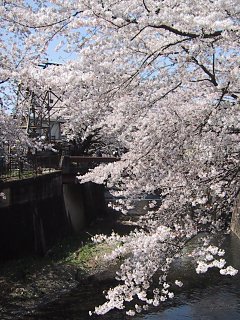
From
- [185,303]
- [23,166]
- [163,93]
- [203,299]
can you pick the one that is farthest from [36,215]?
[163,93]

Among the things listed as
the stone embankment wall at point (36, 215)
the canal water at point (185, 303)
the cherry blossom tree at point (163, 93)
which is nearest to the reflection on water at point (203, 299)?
the canal water at point (185, 303)

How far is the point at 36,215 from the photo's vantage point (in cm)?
1667

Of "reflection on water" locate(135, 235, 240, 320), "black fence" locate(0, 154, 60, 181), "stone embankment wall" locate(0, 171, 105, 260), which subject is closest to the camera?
"reflection on water" locate(135, 235, 240, 320)

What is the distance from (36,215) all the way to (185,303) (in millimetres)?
7364

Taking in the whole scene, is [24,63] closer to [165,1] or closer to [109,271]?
[165,1]

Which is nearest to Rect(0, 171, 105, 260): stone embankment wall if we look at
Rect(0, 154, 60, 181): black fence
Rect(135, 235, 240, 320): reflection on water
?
Rect(0, 154, 60, 181): black fence

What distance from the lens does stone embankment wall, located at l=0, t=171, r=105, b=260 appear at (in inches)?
571

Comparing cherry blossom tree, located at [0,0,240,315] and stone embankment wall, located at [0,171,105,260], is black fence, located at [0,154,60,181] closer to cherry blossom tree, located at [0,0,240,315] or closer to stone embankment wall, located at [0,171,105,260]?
stone embankment wall, located at [0,171,105,260]

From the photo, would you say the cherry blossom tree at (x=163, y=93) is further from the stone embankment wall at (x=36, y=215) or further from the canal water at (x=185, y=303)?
the stone embankment wall at (x=36, y=215)

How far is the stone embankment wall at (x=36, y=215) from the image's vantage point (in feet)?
47.6

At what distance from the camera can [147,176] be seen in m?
7.87

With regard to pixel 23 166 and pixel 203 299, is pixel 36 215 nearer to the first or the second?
pixel 23 166

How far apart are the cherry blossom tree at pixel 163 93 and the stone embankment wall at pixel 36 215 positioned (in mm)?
7808

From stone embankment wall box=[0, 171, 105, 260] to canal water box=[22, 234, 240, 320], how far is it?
10.5 feet
